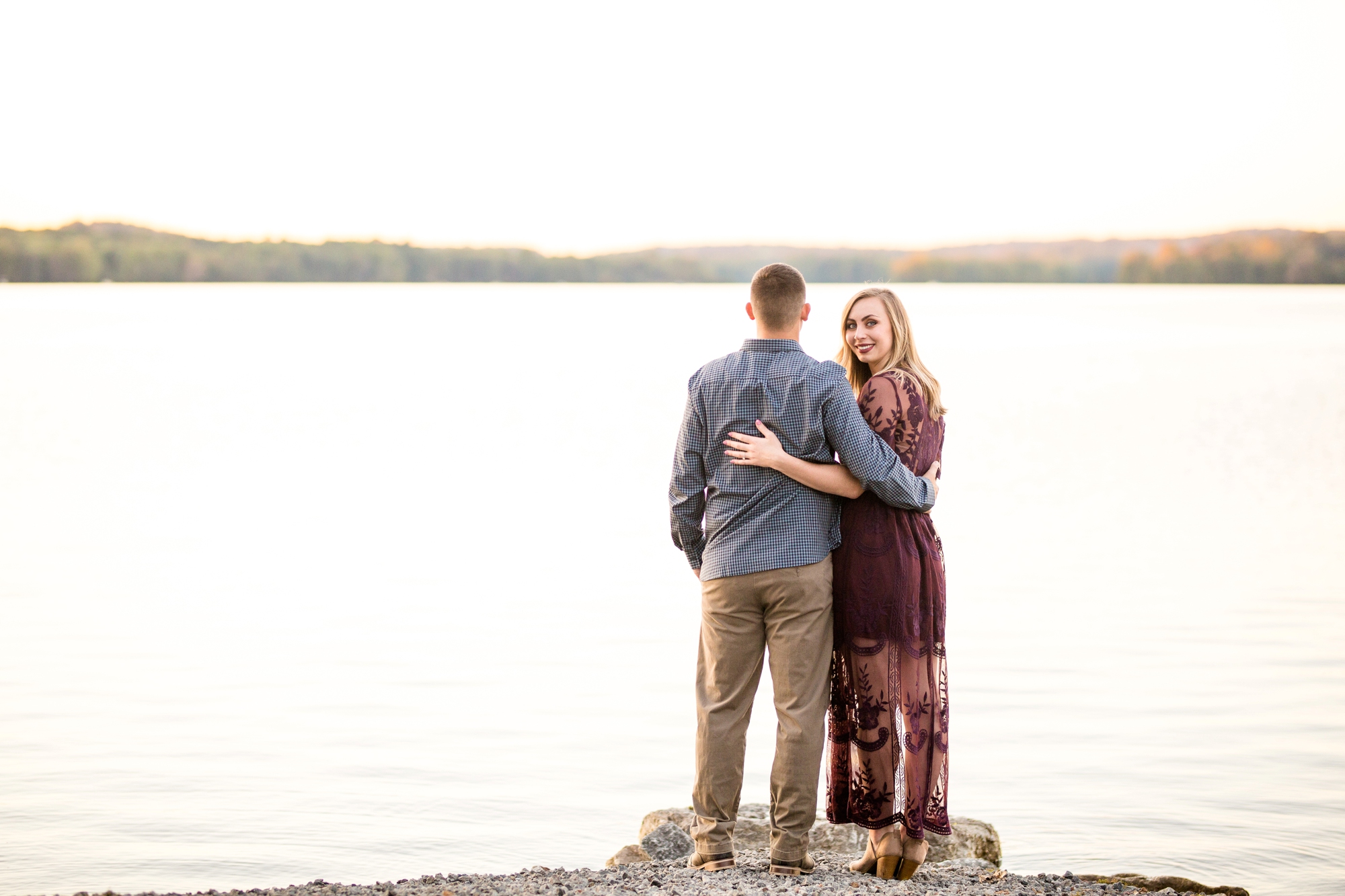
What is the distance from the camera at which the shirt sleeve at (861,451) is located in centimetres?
443

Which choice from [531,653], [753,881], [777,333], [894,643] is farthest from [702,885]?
[531,653]

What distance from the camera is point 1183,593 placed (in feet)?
42.3

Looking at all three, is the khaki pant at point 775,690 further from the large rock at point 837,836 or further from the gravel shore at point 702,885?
the large rock at point 837,836

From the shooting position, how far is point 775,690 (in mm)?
4598

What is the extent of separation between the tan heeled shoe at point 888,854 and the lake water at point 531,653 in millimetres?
2195

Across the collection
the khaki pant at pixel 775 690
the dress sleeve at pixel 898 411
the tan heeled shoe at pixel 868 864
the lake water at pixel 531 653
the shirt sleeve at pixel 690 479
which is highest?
the dress sleeve at pixel 898 411

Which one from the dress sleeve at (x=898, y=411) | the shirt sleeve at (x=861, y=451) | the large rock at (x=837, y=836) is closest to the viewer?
the shirt sleeve at (x=861, y=451)

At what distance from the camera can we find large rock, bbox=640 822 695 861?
536cm

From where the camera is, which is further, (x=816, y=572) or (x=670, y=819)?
(x=670, y=819)

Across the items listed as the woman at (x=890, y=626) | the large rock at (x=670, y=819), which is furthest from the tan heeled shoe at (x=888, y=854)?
the large rock at (x=670, y=819)

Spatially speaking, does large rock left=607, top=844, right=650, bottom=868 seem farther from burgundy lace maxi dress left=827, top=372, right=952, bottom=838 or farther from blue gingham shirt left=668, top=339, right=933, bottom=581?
blue gingham shirt left=668, top=339, right=933, bottom=581

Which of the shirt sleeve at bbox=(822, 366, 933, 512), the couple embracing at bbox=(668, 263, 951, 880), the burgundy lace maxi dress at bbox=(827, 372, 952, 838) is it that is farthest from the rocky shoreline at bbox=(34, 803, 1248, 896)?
the shirt sleeve at bbox=(822, 366, 933, 512)

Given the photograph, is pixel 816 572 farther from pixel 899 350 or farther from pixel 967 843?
pixel 967 843

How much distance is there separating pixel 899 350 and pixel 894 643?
1.01 metres
